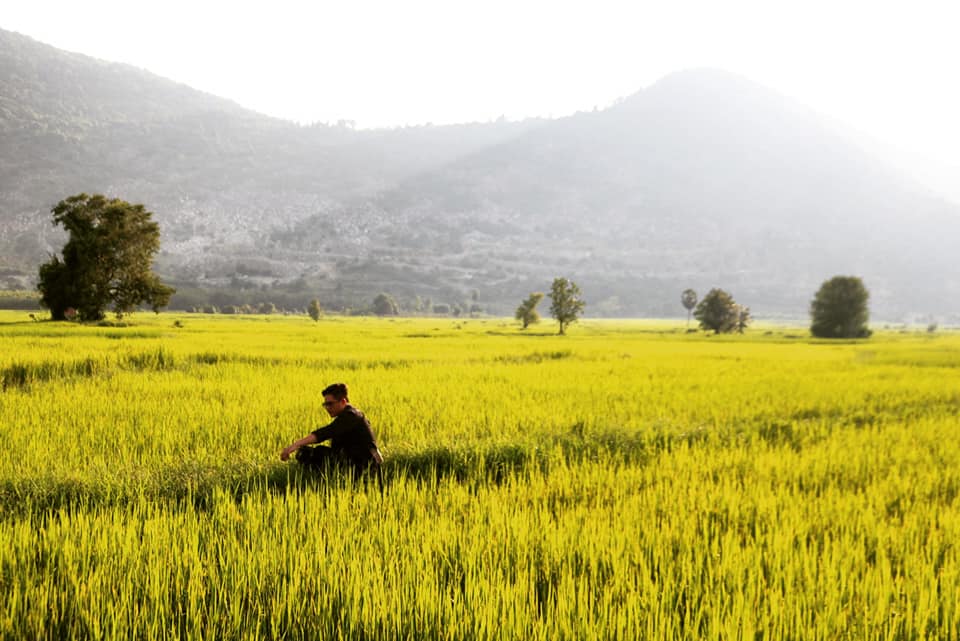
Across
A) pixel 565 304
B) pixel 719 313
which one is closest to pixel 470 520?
pixel 565 304

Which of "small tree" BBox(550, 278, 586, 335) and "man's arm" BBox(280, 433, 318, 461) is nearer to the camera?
"man's arm" BBox(280, 433, 318, 461)

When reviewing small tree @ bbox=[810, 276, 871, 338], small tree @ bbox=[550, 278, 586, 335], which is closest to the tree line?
small tree @ bbox=[550, 278, 586, 335]

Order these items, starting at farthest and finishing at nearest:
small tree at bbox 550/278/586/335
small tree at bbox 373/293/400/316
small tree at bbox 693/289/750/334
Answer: small tree at bbox 373/293/400/316 < small tree at bbox 693/289/750/334 < small tree at bbox 550/278/586/335

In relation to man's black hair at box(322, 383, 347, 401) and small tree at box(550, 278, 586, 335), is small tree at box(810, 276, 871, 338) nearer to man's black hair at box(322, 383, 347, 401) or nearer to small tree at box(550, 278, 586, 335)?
small tree at box(550, 278, 586, 335)

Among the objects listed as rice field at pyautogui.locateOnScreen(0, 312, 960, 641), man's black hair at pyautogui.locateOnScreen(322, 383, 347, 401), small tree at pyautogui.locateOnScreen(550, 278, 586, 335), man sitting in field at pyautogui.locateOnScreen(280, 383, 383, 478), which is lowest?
rice field at pyautogui.locateOnScreen(0, 312, 960, 641)

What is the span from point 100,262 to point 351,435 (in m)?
37.4

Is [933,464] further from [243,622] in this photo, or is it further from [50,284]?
[50,284]

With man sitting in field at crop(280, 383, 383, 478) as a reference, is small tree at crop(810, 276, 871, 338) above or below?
above

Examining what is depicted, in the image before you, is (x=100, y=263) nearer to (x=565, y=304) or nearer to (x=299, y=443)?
(x=299, y=443)

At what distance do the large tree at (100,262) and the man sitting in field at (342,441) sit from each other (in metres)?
36.3

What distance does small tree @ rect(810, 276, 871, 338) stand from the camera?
2351 inches

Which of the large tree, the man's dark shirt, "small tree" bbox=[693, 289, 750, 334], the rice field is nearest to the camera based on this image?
the rice field

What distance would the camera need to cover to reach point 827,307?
61188mm

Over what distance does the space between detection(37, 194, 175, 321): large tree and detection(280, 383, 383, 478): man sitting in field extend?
36.3 m
